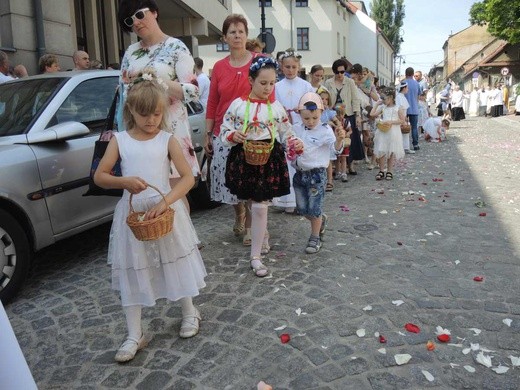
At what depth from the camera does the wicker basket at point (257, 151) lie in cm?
402

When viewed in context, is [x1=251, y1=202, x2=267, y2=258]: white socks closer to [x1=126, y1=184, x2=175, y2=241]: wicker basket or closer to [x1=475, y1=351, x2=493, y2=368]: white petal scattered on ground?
[x1=126, y1=184, x2=175, y2=241]: wicker basket

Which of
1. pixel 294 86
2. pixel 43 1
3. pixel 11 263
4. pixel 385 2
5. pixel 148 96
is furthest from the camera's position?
pixel 385 2

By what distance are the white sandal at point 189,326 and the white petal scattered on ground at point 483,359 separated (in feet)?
5.51

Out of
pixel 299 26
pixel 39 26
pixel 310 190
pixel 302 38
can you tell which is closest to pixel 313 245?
pixel 310 190

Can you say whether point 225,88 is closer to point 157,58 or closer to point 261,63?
point 261,63

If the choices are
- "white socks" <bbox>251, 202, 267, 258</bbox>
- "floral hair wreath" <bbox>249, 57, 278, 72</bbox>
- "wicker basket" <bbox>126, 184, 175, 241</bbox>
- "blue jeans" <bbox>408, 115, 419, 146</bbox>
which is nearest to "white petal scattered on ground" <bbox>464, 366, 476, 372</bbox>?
"wicker basket" <bbox>126, 184, 175, 241</bbox>

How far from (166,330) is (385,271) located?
1.90 m

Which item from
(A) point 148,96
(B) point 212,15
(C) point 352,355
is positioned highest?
(B) point 212,15

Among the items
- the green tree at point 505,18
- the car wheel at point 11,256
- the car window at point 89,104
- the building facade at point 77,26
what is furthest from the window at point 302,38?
the car wheel at point 11,256

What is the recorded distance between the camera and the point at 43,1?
9.72 meters

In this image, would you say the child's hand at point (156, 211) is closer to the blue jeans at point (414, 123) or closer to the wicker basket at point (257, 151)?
the wicker basket at point (257, 151)

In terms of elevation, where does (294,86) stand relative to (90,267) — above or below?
above

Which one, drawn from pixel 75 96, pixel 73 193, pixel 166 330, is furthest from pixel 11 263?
pixel 75 96

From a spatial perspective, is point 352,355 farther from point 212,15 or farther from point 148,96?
point 212,15
